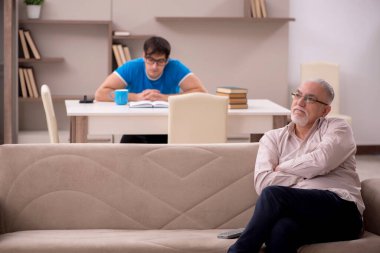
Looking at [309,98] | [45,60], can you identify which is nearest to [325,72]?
[45,60]

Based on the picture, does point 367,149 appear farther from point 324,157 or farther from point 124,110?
point 324,157

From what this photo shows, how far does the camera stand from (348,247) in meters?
3.34

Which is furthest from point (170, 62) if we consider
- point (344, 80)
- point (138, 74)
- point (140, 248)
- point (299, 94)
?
point (344, 80)

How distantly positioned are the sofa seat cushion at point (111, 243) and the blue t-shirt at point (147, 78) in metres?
2.42

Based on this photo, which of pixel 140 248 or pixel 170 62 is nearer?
pixel 140 248

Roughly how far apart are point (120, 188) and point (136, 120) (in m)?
1.66

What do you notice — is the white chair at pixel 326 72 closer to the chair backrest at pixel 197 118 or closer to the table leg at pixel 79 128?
the chair backrest at pixel 197 118

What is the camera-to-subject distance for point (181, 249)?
11.0ft

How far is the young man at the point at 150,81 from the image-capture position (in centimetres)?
571

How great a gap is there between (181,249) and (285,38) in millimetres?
5149

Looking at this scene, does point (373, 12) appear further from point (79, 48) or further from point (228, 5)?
point (79, 48)

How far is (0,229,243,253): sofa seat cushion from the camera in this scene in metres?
3.35

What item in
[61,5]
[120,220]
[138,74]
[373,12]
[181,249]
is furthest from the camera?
[373,12]

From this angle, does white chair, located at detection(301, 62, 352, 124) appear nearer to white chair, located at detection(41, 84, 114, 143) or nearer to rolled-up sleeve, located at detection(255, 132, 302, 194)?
white chair, located at detection(41, 84, 114, 143)
